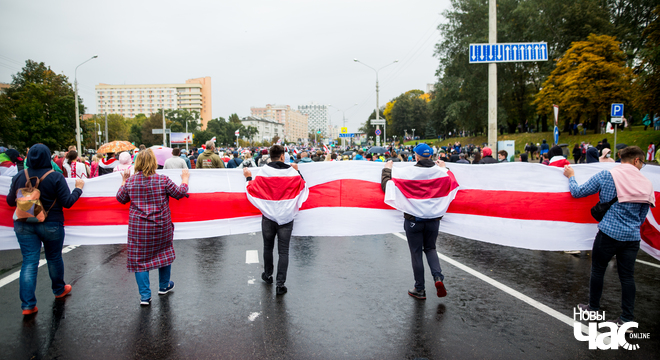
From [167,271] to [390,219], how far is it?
118 inches

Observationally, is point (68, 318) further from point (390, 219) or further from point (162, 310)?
point (390, 219)

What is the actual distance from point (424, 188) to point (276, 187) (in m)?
1.80

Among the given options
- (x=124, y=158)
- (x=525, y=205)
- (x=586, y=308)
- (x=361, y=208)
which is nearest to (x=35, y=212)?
(x=124, y=158)

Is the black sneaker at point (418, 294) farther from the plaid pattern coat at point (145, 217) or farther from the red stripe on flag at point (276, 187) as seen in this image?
the plaid pattern coat at point (145, 217)

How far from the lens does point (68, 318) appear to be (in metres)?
4.46

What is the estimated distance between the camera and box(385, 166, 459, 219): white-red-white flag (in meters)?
4.78

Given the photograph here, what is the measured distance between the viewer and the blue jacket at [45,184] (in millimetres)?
4500

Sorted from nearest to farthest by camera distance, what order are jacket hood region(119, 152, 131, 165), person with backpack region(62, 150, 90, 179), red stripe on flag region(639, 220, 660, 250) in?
red stripe on flag region(639, 220, 660, 250)
jacket hood region(119, 152, 131, 165)
person with backpack region(62, 150, 90, 179)

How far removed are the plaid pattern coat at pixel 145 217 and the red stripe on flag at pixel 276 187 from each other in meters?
1.03

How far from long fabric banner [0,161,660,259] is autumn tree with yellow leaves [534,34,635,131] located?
38.1 meters

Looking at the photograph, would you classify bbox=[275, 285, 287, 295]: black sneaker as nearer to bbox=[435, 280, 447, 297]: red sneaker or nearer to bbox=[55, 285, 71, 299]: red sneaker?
bbox=[435, 280, 447, 297]: red sneaker

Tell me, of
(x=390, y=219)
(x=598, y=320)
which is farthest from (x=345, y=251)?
(x=598, y=320)

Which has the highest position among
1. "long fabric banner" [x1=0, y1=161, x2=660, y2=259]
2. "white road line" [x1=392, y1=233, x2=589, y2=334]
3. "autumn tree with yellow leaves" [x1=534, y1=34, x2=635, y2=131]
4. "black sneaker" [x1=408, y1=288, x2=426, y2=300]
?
"autumn tree with yellow leaves" [x1=534, y1=34, x2=635, y2=131]

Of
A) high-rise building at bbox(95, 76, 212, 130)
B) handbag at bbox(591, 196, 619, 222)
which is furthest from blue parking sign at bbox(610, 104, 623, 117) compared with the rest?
high-rise building at bbox(95, 76, 212, 130)
